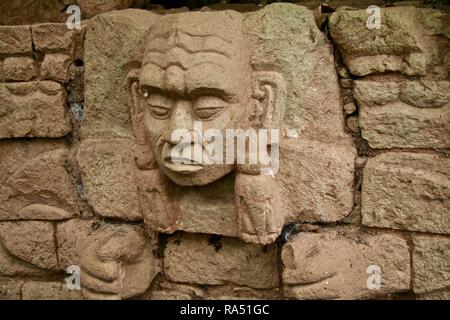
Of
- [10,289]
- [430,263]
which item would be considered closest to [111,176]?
[10,289]

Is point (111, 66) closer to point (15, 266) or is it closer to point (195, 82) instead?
point (195, 82)

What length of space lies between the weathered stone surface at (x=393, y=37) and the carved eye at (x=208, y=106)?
0.51 m

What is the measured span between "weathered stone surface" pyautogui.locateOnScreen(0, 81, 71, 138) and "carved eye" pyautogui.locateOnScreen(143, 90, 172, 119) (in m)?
0.55

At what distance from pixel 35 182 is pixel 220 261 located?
0.91m

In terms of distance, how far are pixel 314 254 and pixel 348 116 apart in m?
0.55

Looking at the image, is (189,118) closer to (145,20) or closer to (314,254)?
(145,20)

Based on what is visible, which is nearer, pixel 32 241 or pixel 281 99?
pixel 281 99

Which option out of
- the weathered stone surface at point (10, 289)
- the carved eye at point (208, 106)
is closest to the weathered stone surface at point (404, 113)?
the carved eye at point (208, 106)

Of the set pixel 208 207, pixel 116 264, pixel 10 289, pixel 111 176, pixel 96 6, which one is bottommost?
pixel 10 289

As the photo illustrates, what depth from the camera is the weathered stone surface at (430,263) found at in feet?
6.06

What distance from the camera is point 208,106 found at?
67.4 inches

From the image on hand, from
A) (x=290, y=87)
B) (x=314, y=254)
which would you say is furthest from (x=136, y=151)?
(x=314, y=254)

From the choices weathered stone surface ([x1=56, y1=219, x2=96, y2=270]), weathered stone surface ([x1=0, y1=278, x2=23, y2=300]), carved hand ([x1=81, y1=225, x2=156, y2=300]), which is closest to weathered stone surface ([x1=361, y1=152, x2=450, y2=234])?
carved hand ([x1=81, y1=225, x2=156, y2=300])

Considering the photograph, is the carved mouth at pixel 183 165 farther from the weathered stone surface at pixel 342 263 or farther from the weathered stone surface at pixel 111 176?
the weathered stone surface at pixel 342 263
